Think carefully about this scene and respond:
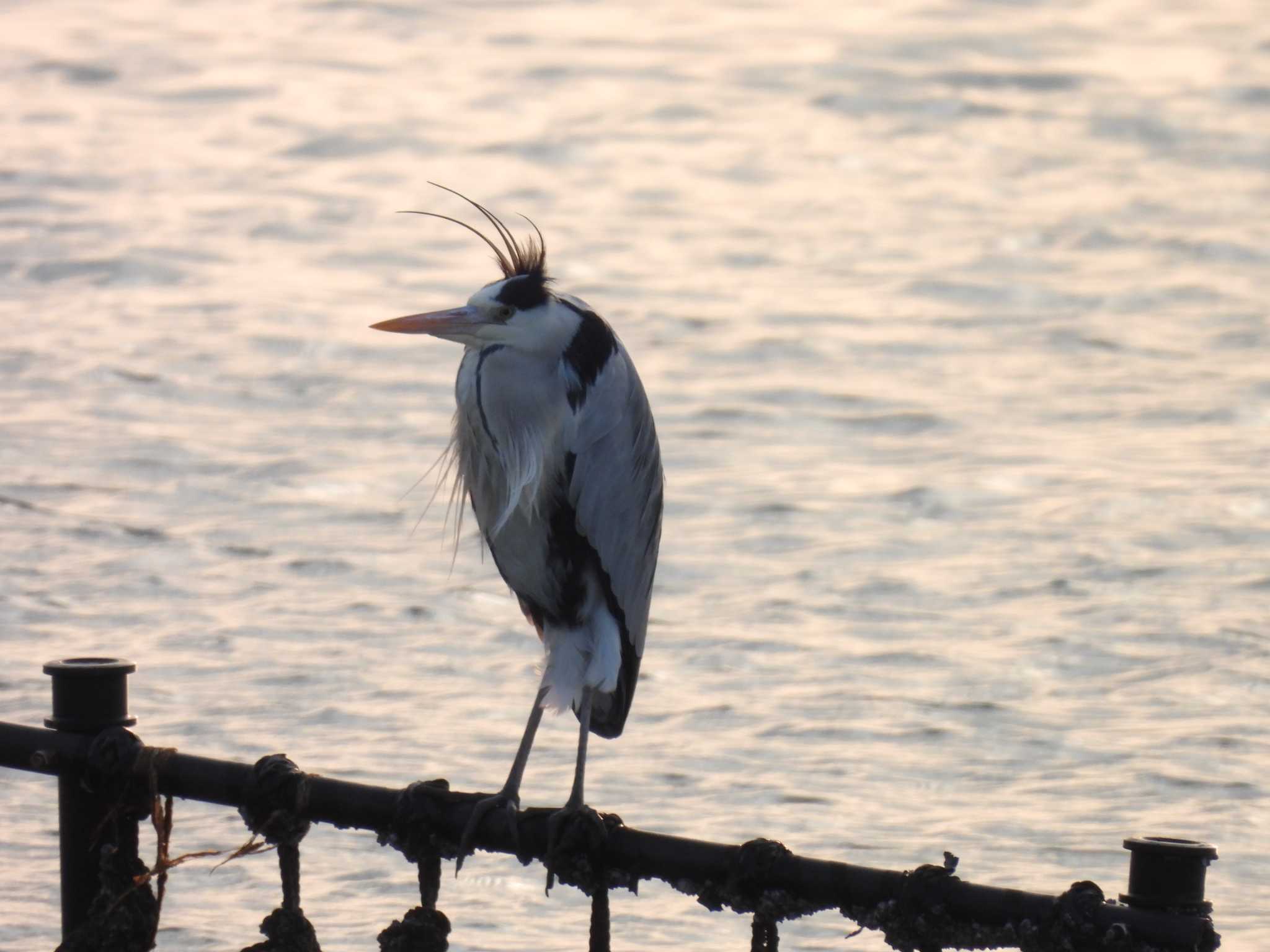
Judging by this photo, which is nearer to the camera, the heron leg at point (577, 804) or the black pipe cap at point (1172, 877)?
the black pipe cap at point (1172, 877)

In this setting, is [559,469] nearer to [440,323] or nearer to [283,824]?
[440,323]

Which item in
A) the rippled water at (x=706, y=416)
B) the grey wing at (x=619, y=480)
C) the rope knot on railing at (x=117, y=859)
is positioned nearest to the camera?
the rope knot on railing at (x=117, y=859)

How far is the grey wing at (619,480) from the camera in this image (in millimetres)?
3480

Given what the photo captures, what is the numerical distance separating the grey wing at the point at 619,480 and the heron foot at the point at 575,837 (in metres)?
1.16

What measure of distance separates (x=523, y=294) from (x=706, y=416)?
5231 millimetres

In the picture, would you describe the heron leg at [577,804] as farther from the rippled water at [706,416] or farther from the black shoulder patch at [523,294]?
the rippled water at [706,416]

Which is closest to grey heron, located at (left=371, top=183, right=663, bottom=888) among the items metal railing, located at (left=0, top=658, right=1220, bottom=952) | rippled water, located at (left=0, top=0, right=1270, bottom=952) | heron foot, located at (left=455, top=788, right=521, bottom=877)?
heron foot, located at (left=455, top=788, right=521, bottom=877)

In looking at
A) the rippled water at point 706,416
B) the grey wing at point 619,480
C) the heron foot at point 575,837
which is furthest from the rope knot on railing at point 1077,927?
the rippled water at point 706,416

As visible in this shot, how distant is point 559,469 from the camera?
11.5 ft

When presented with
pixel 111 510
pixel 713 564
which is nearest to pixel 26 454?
pixel 111 510

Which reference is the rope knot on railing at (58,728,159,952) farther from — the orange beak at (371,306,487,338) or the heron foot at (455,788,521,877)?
the orange beak at (371,306,487,338)

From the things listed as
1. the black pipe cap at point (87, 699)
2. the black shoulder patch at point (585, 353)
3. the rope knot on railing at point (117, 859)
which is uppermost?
the black shoulder patch at point (585, 353)

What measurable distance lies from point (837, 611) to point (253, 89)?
319 inches

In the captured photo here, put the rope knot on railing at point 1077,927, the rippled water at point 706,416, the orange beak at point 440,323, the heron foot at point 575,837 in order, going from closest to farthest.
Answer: the rope knot on railing at point 1077,927, the heron foot at point 575,837, the orange beak at point 440,323, the rippled water at point 706,416
